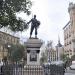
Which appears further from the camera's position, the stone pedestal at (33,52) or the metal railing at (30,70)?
the stone pedestal at (33,52)

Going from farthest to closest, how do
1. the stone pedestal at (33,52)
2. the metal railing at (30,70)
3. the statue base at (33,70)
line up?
the stone pedestal at (33,52) → the statue base at (33,70) → the metal railing at (30,70)

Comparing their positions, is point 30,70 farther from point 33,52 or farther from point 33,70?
point 33,52

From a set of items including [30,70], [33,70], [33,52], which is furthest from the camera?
[33,52]

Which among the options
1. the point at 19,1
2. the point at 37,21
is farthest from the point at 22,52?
the point at 19,1

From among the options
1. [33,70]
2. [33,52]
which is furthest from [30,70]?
[33,52]

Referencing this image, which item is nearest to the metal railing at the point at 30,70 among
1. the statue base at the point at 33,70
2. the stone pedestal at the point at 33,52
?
the statue base at the point at 33,70

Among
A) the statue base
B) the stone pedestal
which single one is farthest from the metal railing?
the stone pedestal

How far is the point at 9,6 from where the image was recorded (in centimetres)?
2022

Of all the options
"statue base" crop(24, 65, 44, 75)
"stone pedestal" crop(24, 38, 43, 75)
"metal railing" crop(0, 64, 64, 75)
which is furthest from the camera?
"stone pedestal" crop(24, 38, 43, 75)

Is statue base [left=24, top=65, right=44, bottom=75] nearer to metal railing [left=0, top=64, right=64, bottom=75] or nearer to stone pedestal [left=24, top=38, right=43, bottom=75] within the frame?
metal railing [left=0, top=64, right=64, bottom=75]

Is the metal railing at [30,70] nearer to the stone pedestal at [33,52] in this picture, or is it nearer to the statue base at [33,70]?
the statue base at [33,70]

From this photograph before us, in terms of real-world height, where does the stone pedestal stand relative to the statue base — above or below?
above

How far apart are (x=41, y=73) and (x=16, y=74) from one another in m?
2.78

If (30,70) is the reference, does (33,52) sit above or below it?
above
